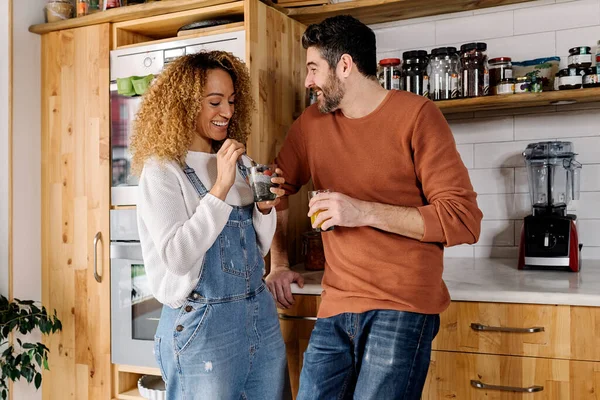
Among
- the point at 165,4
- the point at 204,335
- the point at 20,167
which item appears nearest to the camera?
the point at 204,335

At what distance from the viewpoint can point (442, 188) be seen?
158 centimetres

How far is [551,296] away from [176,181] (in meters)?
1.17

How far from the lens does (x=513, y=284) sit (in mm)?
2043

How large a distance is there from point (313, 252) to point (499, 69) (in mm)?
1017

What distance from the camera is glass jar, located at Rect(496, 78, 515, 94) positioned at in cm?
232

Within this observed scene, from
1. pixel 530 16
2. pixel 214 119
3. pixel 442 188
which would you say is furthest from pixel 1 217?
pixel 530 16

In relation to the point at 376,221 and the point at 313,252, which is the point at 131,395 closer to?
the point at 313,252

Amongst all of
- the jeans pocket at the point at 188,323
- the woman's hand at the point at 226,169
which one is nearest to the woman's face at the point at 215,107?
the woman's hand at the point at 226,169

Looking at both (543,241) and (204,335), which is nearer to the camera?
(204,335)

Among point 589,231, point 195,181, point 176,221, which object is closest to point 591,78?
point 589,231

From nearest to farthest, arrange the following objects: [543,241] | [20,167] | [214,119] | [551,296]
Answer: [214,119], [551,296], [543,241], [20,167]

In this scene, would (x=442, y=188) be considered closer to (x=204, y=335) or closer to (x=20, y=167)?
(x=204, y=335)

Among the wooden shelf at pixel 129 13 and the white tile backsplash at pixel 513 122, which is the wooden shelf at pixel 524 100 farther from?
the wooden shelf at pixel 129 13

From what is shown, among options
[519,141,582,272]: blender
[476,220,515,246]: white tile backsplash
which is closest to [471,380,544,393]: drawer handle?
[519,141,582,272]: blender
